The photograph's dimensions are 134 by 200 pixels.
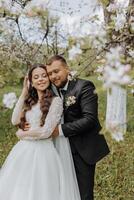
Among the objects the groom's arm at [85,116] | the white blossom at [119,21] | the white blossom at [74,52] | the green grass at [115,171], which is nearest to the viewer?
the white blossom at [74,52]

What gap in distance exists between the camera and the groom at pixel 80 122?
4871 mm

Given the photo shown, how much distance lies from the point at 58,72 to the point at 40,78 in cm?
24

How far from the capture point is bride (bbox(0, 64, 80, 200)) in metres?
5.17

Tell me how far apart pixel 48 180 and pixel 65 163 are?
0.22 m

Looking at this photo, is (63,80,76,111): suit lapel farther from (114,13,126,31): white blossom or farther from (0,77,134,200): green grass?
(0,77,134,200): green grass

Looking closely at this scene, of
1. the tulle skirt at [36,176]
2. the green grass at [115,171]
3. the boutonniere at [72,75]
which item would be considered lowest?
the green grass at [115,171]

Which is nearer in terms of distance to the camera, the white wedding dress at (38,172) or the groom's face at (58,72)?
the groom's face at (58,72)

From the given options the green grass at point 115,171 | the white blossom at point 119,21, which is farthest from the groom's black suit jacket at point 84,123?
the green grass at point 115,171

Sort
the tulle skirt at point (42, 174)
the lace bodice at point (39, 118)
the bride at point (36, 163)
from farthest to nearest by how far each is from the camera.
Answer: the tulle skirt at point (42, 174) → the bride at point (36, 163) → the lace bodice at point (39, 118)

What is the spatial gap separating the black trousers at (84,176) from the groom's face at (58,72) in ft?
2.44

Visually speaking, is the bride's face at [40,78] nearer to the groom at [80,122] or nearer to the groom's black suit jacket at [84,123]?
the groom at [80,122]

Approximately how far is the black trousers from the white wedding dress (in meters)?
0.06

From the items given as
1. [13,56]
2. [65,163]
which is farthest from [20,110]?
[13,56]

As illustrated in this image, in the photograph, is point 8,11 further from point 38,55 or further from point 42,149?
point 38,55
